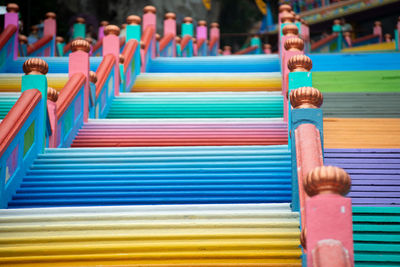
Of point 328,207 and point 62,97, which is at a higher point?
point 62,97

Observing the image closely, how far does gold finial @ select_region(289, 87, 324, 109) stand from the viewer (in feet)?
10.1

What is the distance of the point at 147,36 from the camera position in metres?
8.32

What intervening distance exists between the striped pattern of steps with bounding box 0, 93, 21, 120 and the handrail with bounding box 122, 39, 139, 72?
164 centimetres

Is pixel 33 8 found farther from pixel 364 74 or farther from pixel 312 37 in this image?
pixel 364 74

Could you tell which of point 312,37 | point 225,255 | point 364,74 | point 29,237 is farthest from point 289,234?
point 312,37

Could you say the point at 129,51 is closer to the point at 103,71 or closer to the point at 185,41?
the point at 103,71

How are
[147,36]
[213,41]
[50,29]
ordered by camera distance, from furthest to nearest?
[213,41] < [50,29] < [147,36]

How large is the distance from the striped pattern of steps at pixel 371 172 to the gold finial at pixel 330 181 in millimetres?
1247

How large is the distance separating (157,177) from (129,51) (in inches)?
145

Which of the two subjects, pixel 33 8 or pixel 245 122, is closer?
pixel 245 122

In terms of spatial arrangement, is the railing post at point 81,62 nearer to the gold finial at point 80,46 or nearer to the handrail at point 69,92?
the gold finial at point 80,46

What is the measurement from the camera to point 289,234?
2830 millimetres

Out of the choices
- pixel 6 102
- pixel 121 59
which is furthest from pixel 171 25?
pixel 6 102

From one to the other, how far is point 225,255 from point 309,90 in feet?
3.31
